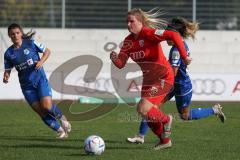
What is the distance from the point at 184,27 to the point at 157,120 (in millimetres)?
1969

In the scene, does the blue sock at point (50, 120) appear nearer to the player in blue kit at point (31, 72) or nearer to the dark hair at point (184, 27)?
the player in blue kit at point (31, 72)

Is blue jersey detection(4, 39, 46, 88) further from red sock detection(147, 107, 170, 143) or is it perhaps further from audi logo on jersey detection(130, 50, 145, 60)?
red sock detection(147, 107, 170, 143)

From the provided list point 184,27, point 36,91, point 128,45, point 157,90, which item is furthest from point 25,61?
point 184,27

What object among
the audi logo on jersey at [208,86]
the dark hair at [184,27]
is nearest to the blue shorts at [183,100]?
the dark hair at [184,27]

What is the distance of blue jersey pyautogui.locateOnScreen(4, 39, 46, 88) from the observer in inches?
438

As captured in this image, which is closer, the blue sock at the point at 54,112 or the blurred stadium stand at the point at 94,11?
the blue sock at the point at 54,112

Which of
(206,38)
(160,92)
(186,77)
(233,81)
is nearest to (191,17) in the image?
(206,38)

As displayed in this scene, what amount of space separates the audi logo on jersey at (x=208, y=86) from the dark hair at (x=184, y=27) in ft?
39.0

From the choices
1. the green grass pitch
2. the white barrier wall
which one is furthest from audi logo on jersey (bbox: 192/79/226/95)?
the green grass pitch

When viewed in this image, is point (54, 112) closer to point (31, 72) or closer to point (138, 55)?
point (31, 72)

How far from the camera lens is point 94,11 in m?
25.9

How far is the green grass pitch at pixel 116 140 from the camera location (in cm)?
910

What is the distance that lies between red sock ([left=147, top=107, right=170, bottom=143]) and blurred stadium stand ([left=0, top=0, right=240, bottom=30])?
53.6 ft

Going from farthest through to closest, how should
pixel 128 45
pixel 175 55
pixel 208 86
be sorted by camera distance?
pixel 208 86 < pixel 175 55 < pixel 128 45
